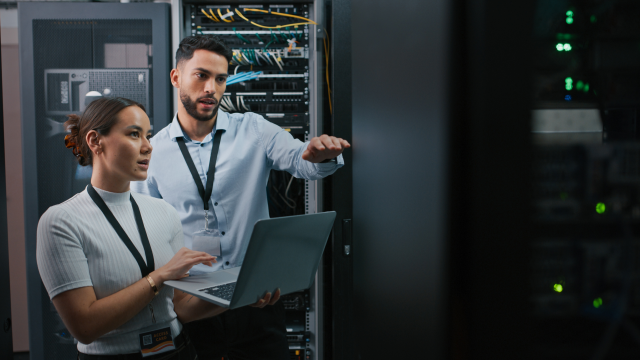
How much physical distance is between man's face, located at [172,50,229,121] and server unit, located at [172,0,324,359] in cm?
54

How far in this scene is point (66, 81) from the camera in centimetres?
182

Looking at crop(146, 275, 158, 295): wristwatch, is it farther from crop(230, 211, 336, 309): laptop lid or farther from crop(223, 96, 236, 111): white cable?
crop(223, 96, 236, 111): white cable

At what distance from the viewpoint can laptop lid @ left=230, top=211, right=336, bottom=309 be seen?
33.9 inches

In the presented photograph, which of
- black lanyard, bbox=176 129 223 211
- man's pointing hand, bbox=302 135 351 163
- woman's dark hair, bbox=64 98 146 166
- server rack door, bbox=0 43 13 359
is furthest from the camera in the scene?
black lanyard, bbox=176 129 223 211

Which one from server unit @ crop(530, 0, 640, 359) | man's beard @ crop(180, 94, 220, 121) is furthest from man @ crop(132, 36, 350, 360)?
server unit @ crop(530, 0, 640, 359)

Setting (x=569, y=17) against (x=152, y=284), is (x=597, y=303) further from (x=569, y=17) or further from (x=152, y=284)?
(x=152, y=284)

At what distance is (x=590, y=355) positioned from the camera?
0.74 ft

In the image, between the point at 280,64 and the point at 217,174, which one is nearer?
the point at 217,174

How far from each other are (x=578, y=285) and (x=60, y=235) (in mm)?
977

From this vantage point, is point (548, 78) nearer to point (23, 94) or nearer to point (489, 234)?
point (489, 234)

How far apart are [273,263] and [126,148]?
47 cm

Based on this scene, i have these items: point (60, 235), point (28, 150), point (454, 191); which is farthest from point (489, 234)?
point (28, 150)

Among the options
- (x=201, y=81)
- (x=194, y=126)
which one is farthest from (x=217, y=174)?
(x=201, y=81)

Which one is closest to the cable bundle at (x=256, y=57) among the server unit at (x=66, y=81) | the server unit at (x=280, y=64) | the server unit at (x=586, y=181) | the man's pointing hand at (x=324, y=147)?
the server unit at (x=280, y=64)
